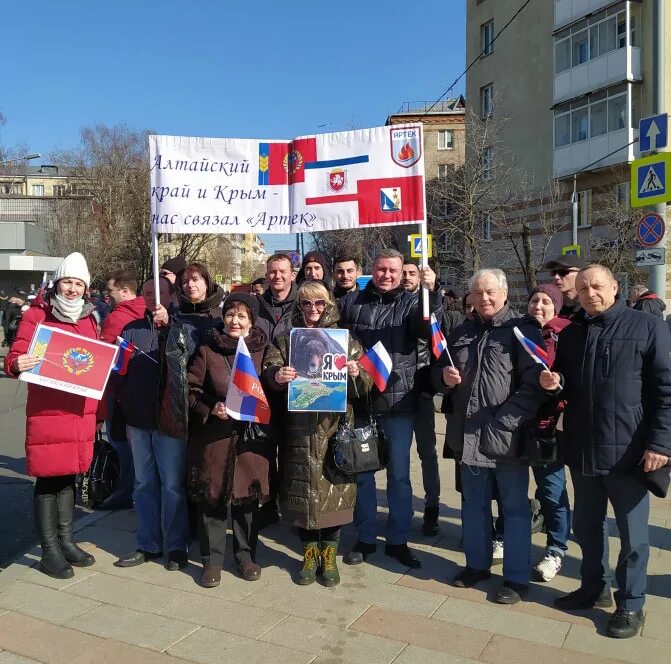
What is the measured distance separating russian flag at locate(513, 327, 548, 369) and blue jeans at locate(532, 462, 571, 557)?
949 millimetres

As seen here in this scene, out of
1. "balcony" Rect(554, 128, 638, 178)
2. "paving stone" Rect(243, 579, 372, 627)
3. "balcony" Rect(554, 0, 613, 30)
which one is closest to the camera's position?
"paving stone" Rect(243, 579, 372, 627)

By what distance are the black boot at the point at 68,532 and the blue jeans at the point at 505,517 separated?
267 cm

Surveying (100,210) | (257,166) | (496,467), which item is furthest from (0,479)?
(100,210)

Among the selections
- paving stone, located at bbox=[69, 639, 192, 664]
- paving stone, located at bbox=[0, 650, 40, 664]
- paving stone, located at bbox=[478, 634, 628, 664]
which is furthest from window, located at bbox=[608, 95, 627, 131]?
paving stone, located at bbox=[0, 650, 40, 664]

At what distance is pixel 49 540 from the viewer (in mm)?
4629

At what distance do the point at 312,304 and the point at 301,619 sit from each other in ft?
6.19

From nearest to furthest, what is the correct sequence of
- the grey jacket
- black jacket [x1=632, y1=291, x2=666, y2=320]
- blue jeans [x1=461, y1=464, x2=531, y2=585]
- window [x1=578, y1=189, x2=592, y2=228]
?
the grey jacket < blue jeans [x1=461, y1=464, x2=531, y2=585] < black jacket [x1=632, y1=291, x2=666, y2=320] < window [x1=578, y1=189, x2=592, y2=228]

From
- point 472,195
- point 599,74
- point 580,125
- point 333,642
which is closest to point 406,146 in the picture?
point 333,642

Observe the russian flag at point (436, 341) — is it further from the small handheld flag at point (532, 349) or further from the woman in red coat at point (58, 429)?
the woman in red coat at point (58, 429)

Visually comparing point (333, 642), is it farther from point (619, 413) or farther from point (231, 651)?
point (619, 413)

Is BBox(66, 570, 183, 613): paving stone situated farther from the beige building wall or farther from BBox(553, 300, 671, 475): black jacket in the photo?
the beige building wall

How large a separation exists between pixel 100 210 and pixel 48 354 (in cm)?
4042

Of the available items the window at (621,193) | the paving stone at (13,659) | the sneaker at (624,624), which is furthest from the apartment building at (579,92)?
the paving stone at (13,659)

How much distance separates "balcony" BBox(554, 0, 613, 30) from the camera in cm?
2702
